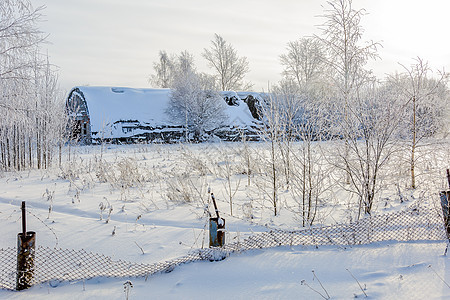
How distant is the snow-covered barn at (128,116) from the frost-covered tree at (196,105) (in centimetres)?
56

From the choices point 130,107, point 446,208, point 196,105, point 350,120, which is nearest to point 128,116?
point 130,107

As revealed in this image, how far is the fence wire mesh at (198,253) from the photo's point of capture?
10.5ft

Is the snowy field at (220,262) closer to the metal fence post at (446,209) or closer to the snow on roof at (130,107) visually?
the metal fence post at (446,209)

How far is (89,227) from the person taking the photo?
4816 millimetres

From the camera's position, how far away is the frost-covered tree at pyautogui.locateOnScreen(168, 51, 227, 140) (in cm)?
2125

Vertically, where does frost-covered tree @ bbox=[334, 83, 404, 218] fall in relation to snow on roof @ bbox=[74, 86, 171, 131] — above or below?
below

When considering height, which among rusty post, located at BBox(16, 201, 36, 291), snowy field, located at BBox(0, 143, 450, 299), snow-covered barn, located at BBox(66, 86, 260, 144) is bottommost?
snowy field, located at BBox(0, 143, 450, 299)

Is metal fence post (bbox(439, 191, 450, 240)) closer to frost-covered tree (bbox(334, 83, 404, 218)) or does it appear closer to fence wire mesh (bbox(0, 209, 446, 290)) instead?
fence wire mesh (bbox(0, 209, 446, 290))

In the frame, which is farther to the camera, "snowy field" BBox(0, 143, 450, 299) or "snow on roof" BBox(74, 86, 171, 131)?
"snow on roof" BBox(74, 86, 171, 131)

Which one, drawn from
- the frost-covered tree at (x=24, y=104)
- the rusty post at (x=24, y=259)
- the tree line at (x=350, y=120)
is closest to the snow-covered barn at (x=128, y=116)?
the frost-covered tree at (x=24, y=104)

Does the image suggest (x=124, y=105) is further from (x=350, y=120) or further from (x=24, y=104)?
(x=350, y=120)

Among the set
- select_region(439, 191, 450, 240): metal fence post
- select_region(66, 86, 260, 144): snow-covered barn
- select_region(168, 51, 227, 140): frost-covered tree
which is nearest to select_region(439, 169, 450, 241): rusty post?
select_region(439, 191, 450, 240): metal fence post

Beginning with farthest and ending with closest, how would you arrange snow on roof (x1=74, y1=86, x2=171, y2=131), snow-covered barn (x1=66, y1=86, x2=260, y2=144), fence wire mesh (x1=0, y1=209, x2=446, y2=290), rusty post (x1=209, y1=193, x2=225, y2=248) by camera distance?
1. snow on roof (x1=74, y1=86, x2=171, y2=131)
2. snow-covered barn (x1=66, y1=86, x2=260, y2=144)
3. rusty post (x1=209, y1=193, x2=225, y2=248)
4. fence wire mesh (x1=0, y1=209, x2=446, y2=290)

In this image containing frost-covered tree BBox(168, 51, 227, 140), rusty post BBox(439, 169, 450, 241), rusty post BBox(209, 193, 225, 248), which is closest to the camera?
rusty post BBox(209, 193, 225, 248)
